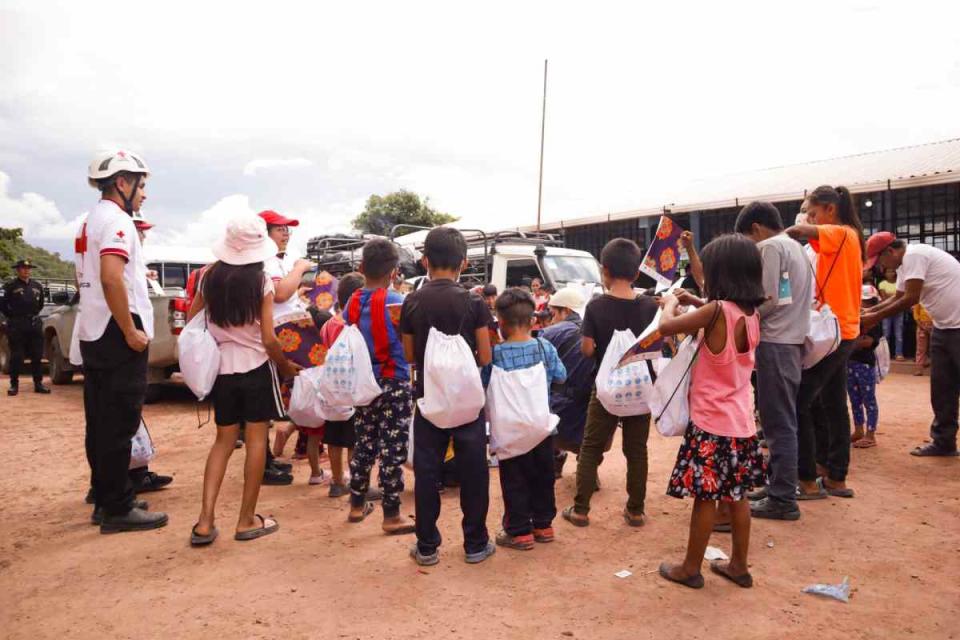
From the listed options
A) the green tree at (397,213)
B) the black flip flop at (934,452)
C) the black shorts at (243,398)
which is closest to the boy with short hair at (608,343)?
the black shorts at (243,398)

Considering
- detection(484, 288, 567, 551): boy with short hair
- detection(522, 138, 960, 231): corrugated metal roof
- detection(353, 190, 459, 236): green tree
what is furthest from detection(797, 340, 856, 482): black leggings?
detection(353, 190, 459, 236): green tree

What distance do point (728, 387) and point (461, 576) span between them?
1.59 meters

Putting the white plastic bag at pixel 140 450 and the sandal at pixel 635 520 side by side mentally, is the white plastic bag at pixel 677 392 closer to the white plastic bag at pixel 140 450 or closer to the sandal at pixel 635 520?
the sandal at pixel 635 520

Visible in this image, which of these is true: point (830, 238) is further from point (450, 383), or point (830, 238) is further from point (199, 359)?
point (199, 359)

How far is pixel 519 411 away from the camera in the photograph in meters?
3.59

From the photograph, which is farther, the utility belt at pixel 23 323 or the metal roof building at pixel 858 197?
the metal roof building at pixel 858 197

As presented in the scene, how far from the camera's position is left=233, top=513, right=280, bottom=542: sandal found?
12.6 feet

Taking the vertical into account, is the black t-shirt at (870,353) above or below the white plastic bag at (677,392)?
above

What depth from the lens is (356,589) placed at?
318 centimetres

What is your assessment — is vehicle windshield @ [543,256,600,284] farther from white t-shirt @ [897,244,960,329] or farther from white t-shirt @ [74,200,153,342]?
white t-shirt @ [74,200,153,342]

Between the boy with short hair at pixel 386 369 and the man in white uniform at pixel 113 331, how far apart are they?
1.25m

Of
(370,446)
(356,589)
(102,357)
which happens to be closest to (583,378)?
(370,446)

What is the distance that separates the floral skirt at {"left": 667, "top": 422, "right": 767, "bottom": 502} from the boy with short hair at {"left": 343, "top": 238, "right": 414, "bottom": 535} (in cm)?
160

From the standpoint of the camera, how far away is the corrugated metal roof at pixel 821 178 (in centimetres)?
1202
